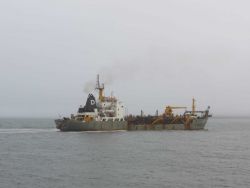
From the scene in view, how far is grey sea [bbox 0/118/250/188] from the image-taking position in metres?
37.5

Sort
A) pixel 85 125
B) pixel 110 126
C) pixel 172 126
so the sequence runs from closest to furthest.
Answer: pixel 85 125 → pixel 110 126 → pixel 172 126

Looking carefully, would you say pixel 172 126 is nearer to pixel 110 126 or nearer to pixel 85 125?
pixel 110 126

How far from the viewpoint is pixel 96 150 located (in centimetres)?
6003

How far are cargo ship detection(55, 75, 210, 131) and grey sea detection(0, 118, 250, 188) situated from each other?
13.8 metres

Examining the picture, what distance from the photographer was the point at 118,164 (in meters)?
47.0

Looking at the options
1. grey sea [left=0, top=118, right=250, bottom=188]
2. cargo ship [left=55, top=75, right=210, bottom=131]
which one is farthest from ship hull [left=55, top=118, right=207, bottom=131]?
grey sea [left=0, top=118, right=250, bottom=188]

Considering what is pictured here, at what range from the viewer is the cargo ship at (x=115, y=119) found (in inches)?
3361

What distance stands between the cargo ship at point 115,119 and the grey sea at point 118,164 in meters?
13.8

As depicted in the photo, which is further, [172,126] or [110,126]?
[172,126]

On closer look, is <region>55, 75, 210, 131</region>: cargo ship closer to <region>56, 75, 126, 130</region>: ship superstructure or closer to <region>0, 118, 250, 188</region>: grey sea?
<region>56, 75, 126, 130</region>: ship superstructure

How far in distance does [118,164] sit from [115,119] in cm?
4411

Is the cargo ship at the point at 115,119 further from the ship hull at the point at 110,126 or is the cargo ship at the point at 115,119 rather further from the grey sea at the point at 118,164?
the grey sea at the point at 118,164

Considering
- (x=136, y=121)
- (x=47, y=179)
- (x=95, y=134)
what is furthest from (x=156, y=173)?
(x=136, y=121)

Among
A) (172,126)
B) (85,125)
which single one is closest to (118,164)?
(85,125)
